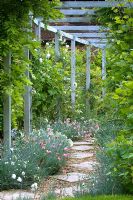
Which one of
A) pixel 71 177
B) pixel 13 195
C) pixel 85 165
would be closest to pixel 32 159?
pixel 71 177

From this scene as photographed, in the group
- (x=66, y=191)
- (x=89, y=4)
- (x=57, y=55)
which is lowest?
(x=66, y=191)

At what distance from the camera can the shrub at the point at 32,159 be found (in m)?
5.16

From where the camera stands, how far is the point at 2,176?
5.14m

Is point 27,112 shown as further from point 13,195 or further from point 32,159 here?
point 13,195

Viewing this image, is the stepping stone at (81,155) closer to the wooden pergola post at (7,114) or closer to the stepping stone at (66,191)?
the wooden pergola post at (7,114)

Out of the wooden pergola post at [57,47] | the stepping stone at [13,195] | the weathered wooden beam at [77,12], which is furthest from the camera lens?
the wooden pergola post at [57,47]

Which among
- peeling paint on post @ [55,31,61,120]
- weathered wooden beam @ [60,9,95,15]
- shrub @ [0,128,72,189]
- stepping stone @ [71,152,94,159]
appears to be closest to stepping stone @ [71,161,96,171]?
shrub @ [0,128,72,189]

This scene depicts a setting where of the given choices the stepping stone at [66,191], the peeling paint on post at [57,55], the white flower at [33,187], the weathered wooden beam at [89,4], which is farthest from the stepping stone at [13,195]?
the peeling paint on post at [57,55]

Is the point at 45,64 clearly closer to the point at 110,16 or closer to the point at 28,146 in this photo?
the point at 110,16

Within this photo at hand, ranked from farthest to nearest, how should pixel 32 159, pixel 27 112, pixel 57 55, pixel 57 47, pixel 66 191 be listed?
Answer: pixel 57 55, pixel 57 47, pixel 27 112, pixel 32 159, pixel 66 191

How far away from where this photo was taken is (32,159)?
5.55 meters

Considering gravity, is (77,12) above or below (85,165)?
above

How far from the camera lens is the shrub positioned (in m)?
5.16

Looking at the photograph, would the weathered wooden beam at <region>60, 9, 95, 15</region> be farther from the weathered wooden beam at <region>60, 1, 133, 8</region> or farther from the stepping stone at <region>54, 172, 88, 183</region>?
the stepping stone at <region>54, 172, 88, 183</region>
